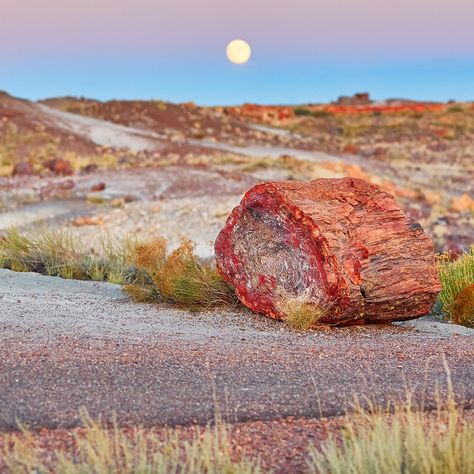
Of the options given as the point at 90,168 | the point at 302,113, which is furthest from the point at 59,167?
the point at 302,113

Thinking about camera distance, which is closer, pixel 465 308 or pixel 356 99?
pixel 465 308

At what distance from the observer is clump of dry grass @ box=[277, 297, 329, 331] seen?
727cm

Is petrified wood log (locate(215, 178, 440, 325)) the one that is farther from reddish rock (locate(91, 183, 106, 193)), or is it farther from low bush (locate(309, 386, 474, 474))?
reddish rock (locate(91, 183, 106, 193))

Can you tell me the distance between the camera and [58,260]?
35.8ft

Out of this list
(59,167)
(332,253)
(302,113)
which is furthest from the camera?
(302,113)

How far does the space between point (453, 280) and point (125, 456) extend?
6.09 m

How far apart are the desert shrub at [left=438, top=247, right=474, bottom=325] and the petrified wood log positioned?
100 cm

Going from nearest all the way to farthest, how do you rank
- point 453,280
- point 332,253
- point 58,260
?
point 332,253 → point 453,280 → point 58,260

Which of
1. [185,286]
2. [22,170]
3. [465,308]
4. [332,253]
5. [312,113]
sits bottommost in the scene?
[465,308]

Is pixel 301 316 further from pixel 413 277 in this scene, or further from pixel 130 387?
pixel 130 387

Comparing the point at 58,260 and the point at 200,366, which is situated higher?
the point at 58,260

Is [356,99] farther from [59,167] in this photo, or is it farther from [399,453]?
[399,453]

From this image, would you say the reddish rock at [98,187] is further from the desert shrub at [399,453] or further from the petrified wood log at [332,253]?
the desert shrub at [399,453]

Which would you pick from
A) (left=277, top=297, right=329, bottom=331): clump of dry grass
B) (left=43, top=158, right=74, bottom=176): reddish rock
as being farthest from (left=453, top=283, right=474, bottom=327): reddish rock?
(left=43, top=158, right=74, bottom=176): reddish rock
